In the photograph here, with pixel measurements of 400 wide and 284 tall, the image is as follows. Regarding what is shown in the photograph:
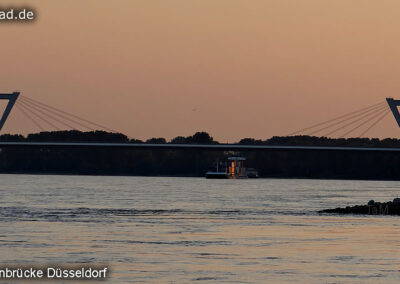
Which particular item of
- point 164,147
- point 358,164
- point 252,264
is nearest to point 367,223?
point 252,264

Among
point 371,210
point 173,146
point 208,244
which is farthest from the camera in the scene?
point 173,146

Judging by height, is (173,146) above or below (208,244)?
above

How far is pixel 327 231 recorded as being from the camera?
5028 centimetres

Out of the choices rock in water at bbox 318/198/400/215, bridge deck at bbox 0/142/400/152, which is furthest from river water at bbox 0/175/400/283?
bridge deck at bbox 0/142/400/152

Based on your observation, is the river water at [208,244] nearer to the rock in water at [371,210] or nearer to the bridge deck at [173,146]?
the rock in water at [371,210]

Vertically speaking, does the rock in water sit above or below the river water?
above

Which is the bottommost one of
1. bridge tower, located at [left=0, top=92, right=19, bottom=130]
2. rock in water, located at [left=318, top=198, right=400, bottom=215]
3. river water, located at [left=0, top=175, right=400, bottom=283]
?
river water, located at [left=0, top=175, right=400, bottom=283]

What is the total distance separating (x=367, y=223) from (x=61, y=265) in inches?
969

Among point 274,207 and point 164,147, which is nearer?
point 274,207

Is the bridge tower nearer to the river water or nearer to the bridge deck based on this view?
the bridge deck

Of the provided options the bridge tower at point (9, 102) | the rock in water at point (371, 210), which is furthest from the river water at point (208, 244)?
the bridge tower at point (9, 102)

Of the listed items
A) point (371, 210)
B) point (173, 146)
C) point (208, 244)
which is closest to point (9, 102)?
point (173, 146)

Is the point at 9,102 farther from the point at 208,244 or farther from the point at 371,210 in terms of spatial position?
the point at 208,244

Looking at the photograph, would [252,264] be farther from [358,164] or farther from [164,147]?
[358,164]
